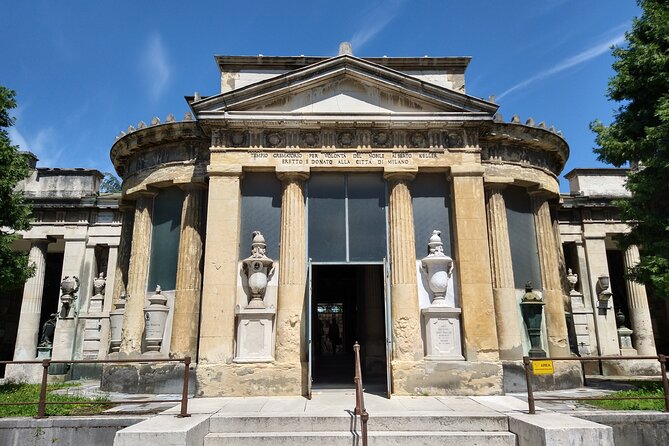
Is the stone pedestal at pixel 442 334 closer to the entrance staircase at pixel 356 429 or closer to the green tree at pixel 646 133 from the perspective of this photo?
the entrance staircase at pixel 356 429

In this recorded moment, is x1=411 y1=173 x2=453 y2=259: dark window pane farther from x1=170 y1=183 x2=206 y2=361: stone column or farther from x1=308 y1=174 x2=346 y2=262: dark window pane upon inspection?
x1=170 y1=183 x2=206 y2=361: stone column

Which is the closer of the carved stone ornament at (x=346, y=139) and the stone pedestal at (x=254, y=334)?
the stone pedestal at (x=254, y=334)

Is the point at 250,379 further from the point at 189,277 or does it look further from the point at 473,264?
the point at 473,264

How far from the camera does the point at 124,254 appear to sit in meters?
15.5

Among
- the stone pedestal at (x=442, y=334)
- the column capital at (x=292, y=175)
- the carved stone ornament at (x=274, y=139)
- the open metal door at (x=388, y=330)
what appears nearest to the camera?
the open metal door at (x=388, y=330)

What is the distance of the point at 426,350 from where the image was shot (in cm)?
1162

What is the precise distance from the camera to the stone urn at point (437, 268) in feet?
38.8

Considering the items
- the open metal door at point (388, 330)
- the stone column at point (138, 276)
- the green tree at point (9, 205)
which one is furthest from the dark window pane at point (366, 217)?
the green tree at point (9, 205)

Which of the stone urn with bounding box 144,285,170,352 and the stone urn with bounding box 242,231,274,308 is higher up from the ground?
the stone urn with bounding box 242,231,274,308

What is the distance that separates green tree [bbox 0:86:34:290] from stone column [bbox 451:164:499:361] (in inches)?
451

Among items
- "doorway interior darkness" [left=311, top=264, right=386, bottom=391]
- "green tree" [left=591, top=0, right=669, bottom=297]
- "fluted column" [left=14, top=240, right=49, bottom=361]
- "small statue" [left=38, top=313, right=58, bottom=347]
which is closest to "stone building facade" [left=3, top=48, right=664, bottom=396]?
"doorway interior darkness" [left=311, top=264, right=386, bottom=391]

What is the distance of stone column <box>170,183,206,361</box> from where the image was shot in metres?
12.8

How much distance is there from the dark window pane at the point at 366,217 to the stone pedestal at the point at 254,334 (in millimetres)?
2579

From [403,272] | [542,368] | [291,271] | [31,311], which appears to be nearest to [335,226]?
[291,271]
